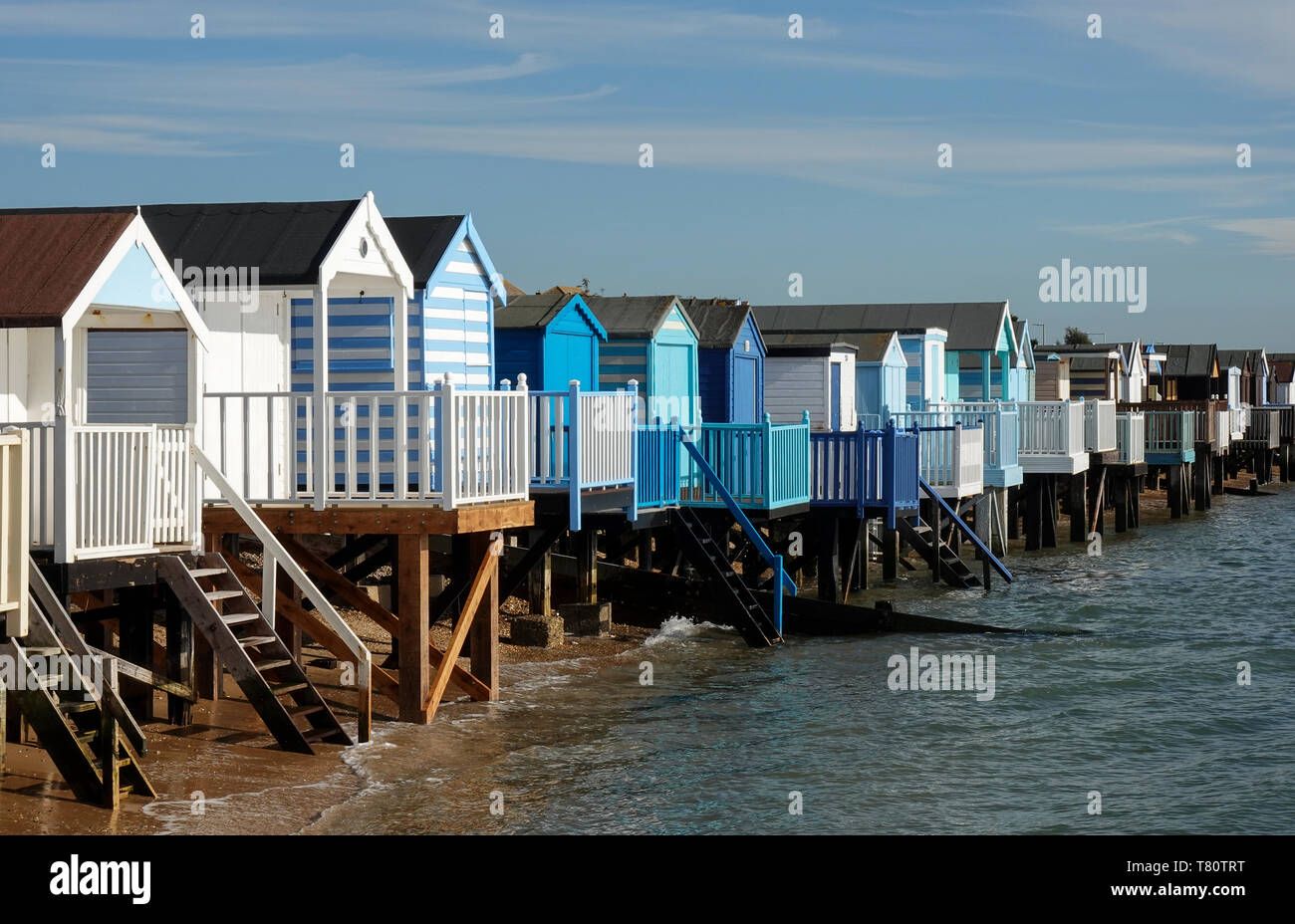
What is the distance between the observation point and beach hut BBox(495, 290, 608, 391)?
2175cm

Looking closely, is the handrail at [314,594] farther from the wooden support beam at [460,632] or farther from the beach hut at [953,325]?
the beach hut at [953,325]

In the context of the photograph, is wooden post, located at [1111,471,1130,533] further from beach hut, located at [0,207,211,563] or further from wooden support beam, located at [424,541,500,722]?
beach hut, located at [0,207,211,563]

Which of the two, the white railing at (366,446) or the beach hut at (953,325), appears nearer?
the white railing at (366,446)

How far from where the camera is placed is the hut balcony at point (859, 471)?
23.9m

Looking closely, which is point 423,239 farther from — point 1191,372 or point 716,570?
point 1191,372

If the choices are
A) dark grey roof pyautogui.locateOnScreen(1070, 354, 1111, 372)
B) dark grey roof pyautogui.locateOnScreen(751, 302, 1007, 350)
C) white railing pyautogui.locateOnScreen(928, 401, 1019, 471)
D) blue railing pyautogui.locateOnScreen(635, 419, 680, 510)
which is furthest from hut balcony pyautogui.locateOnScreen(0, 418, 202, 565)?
dark grey roof pyautogui.locateOnScreen(1070, 354, 1111, 372)

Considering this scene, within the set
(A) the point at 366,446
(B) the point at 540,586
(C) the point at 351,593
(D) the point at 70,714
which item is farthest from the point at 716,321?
(D) the point at 70,714

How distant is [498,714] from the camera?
53.3 ft

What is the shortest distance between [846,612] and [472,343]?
21.9ft

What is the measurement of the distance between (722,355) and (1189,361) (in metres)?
53.1

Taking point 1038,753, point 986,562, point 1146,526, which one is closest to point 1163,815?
point 1038,753

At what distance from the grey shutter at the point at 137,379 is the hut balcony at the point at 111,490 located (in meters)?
2.58

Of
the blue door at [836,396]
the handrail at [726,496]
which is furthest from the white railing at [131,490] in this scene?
the blue door at [836,396]

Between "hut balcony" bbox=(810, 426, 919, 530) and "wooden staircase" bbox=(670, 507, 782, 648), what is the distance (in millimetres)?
3048
